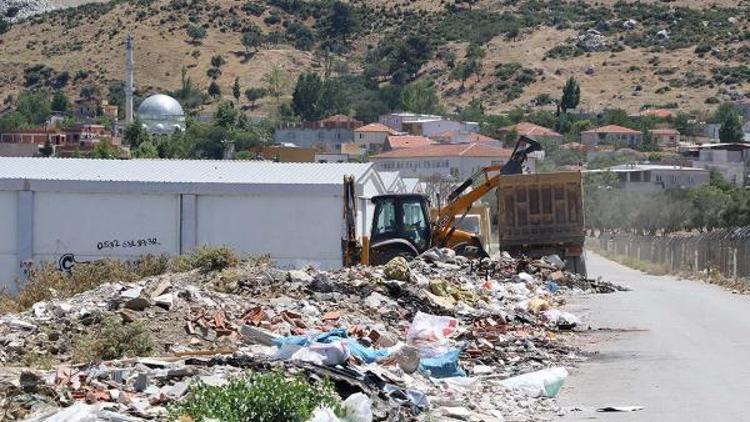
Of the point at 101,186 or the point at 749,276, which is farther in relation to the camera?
the point at 101,186

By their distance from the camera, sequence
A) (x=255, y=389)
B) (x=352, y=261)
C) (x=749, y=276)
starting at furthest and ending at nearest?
(x=749, y=276)
(x=352, y=261)
(x=255, y=389)

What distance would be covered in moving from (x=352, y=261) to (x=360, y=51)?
15970cm

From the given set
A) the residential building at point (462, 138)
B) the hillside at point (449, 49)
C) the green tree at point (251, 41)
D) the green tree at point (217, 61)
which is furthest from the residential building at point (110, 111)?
the residential building at point (462, 138)

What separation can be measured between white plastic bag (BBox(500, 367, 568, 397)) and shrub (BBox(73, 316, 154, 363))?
4.12 metres

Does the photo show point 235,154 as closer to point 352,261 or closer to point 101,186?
point 101,186

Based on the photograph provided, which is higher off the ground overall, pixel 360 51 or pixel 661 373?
pixel 360 51

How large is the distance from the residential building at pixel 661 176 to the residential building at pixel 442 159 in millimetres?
7662

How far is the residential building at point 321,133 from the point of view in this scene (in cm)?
14312

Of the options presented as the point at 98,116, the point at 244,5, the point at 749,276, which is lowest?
the point at 749,276

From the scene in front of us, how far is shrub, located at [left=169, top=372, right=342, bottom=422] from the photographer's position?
12336 mm

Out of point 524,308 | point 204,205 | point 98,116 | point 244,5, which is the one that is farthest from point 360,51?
point 524,308

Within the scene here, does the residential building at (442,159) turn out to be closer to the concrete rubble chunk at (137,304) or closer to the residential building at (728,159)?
the residential building at (728,159)

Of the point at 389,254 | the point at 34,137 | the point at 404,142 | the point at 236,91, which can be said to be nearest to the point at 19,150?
the point at 34,137

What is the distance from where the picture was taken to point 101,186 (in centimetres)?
4394
